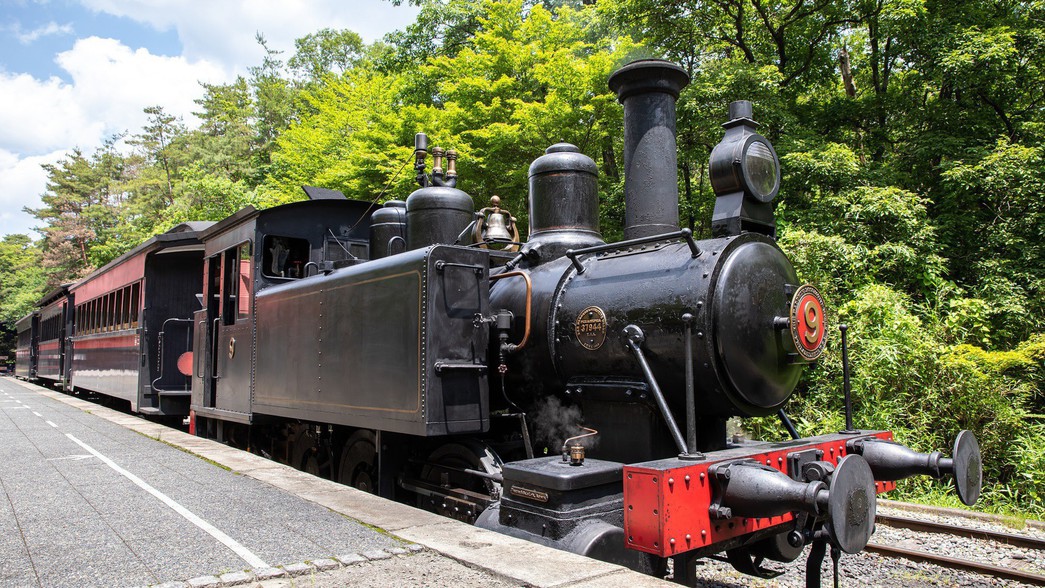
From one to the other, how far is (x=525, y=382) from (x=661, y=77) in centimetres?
210

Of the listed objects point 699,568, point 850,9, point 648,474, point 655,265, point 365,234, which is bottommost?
point 699,568

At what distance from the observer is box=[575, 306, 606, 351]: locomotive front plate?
3807 mm

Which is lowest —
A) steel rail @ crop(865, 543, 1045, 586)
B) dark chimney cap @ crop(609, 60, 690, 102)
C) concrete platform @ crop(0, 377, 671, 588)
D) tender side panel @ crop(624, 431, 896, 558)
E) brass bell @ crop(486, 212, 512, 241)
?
steel rail @ crop(865, 543, 1045, 586)

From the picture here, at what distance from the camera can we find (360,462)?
18.2 ft

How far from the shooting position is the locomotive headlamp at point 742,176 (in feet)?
12.1

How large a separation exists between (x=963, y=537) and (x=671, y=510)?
3.63 m

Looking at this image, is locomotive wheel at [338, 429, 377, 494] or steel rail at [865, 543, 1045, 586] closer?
steel rail at [865, 543, 1045, 586]

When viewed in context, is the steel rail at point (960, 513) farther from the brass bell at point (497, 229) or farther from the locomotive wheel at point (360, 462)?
the locomotive wheel at point (360, 462)

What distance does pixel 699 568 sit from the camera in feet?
15.0

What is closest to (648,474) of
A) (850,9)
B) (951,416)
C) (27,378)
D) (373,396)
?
(373,396)

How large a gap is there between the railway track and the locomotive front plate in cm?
275

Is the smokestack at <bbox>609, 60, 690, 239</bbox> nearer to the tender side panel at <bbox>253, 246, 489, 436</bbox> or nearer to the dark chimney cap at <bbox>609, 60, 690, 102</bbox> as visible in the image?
the dark chimney cap at <bbox>609, 60, 690, 102</bbox>

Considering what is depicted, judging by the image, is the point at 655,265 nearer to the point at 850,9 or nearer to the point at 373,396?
the point at 373,396

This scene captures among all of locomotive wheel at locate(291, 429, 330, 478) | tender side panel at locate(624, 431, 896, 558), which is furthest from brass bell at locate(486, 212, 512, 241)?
locomotive wheel at locate(291, 429, 330, 478)
